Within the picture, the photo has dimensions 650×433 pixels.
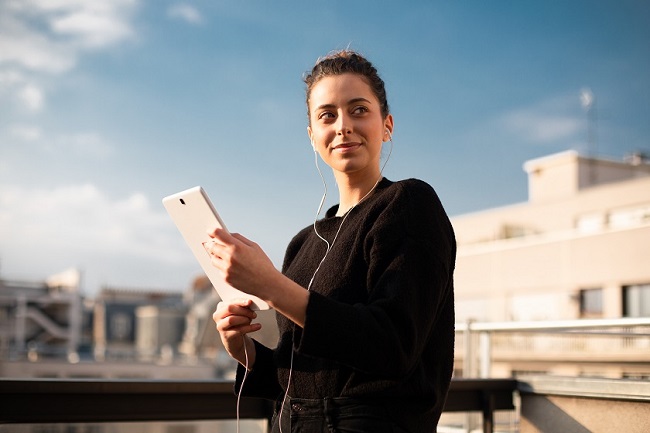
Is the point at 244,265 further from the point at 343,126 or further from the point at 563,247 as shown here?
the point at 563,247

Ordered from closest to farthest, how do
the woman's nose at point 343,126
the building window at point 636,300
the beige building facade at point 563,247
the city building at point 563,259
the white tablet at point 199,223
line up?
the white tablet at point 199,223 → the woman's nose at point 343,126 → the building window at point 636,300 → the city building at point 563,259 → the beige building facade at point 563,247

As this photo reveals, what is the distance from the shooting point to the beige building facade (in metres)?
23.6

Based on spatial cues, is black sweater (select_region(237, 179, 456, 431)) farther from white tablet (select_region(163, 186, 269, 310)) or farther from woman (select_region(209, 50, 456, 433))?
white tablet (select_region(163, 186, 269, 310))

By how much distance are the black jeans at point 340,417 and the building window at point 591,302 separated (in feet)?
80.5

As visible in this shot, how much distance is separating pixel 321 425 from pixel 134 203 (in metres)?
79.6

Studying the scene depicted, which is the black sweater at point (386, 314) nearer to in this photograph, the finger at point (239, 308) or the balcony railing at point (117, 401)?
the finger at point (239, 308)

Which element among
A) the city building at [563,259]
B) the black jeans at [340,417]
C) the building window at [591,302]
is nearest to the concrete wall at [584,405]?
the black jeans at [340,417]

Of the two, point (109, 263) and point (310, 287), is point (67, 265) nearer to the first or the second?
point (109, 263)

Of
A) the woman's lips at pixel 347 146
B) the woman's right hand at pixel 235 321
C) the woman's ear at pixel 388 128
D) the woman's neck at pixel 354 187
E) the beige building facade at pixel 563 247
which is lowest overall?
the woman's right hand at pixel 235 321

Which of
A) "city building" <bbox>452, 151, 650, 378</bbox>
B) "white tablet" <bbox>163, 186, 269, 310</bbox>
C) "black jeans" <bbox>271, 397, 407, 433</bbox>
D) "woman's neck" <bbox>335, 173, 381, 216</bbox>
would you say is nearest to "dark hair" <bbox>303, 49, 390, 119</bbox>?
"woman's neck" <bbox>335, 173, 381, 216</bbox>

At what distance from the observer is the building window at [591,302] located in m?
24.4

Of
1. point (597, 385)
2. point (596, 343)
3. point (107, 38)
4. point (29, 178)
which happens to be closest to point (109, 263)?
point (29, 178)

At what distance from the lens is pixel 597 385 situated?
234cm

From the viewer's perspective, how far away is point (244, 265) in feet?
3.54
